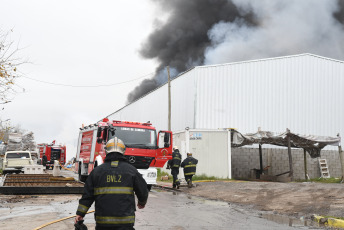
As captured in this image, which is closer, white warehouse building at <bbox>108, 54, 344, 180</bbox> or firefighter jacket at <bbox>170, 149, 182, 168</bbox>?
firefighter jacket at <bbox>170, 149, 182, 168</bbox>

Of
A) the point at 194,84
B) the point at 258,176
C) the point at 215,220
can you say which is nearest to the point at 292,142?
the point at 258,176

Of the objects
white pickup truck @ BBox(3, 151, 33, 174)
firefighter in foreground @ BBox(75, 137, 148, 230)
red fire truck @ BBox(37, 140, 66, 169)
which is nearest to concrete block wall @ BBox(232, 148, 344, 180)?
white pickup truck @ BBox(3, 151, 33, 174)

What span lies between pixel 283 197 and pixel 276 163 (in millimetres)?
14633

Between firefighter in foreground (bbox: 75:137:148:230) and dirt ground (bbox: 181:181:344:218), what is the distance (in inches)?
290

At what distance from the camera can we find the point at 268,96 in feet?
95.1

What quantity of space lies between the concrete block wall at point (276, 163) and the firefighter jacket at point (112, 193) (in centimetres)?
2327

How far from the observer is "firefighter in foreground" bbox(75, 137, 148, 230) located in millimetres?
3945

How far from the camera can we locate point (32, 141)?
4462cm

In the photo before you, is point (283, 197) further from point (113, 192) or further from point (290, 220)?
point (113, 192)

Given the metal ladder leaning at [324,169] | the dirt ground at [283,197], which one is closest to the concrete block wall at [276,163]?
the metal ladder leaning at [324,169]

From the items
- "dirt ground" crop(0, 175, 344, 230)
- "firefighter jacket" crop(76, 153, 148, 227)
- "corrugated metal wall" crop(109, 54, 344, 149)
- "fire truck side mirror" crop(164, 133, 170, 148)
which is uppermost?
"corrugated metal wall" crop(109, 54, 344, 149)

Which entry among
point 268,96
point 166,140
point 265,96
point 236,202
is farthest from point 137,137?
point 268,96

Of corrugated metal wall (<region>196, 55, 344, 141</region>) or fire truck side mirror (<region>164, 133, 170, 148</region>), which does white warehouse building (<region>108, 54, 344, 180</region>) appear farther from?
fire truck side mirror (<region>164, 133, 170, 148</region>)

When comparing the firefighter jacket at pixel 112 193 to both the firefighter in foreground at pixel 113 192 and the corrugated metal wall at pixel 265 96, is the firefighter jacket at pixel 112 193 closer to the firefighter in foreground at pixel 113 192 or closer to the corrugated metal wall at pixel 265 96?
the firefighter in foreground at pixel 113 192
